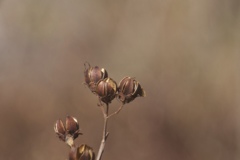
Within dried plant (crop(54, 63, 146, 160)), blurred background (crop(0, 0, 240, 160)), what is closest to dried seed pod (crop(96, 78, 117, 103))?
dried plant (crop(54, 63, 146, 160))

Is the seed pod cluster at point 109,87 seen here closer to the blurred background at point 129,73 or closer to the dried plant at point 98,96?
the dried plant at point 98,96

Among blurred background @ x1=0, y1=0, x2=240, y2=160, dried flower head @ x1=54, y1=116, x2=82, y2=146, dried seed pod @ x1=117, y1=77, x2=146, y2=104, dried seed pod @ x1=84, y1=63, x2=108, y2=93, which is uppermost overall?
blurred background @ x1=0, y1=0, x2=240, y2=160

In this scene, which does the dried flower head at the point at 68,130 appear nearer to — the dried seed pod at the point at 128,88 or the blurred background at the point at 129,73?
the dried seed pod at the point at 128,88

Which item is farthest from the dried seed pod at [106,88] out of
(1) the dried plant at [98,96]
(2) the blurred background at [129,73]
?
(2) the blurred background at [129,73]

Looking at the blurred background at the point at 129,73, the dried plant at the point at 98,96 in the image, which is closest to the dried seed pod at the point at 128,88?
the dried plant at the point at 98,96

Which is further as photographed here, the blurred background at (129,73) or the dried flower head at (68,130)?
the blurred background at (129,73)

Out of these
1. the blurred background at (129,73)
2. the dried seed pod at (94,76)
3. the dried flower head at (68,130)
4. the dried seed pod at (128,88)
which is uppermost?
the blurred background at (129,73)

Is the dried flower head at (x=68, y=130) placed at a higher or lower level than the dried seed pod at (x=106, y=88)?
lower

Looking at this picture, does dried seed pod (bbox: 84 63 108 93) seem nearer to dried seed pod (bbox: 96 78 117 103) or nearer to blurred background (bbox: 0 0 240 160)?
dried seed pod (bbox: 96 78 117 103)
